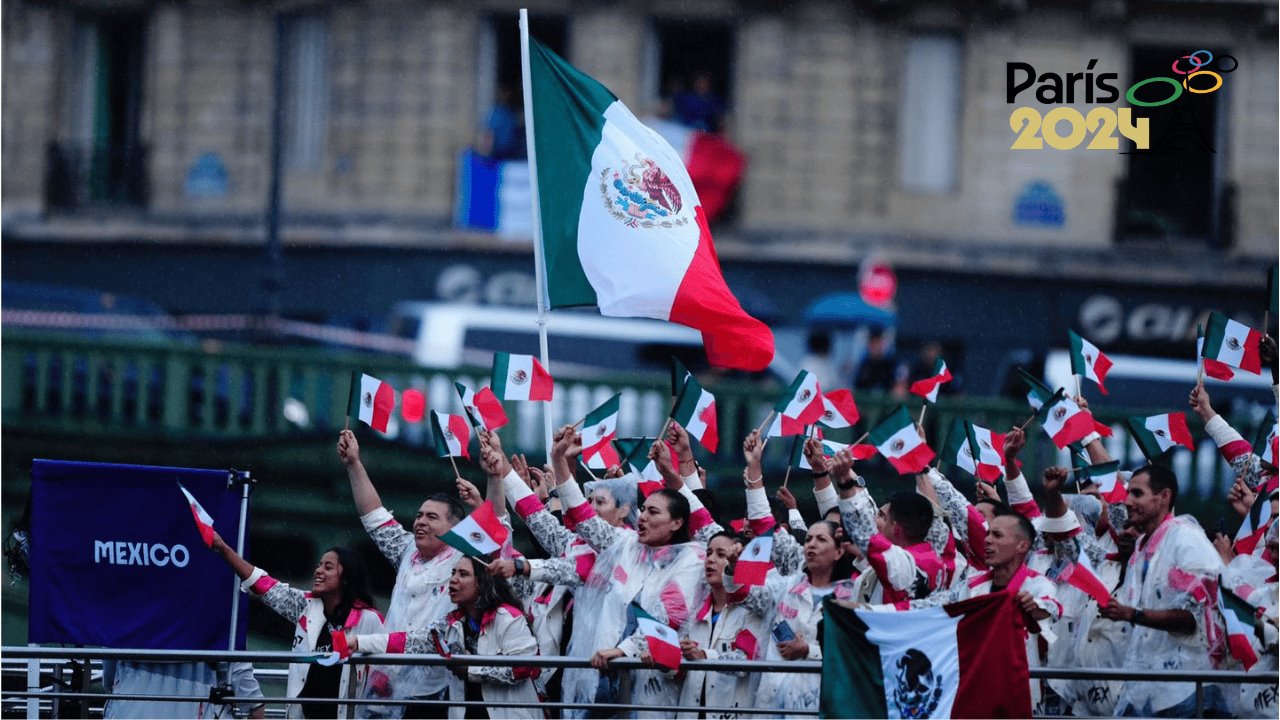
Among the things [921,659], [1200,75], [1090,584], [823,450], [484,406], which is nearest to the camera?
[921,659]

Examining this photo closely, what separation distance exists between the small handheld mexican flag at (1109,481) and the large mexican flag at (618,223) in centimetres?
165

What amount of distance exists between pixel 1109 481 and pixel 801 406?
143cm

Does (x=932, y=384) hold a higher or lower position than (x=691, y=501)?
higher

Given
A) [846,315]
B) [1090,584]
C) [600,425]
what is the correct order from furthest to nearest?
[846,315]
[600,425]
[1090,584]

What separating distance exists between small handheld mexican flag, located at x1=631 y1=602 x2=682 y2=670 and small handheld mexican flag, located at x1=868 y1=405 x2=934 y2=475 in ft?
6.07

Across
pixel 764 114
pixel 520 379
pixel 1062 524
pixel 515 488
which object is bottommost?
pixel 1062 524

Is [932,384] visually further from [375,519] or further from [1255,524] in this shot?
[375,519]

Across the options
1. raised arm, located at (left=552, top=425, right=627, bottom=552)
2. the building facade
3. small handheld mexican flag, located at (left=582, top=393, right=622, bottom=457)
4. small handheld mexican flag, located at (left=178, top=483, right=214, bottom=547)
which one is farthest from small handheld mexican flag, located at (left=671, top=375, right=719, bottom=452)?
the building facade

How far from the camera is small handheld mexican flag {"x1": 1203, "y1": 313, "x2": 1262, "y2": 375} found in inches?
381

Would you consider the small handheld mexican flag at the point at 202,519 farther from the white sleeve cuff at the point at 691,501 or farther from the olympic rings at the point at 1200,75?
the olympic rings at the point at 1200,75

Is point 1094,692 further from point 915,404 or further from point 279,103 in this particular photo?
point 279,103

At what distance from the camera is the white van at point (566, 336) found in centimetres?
2166

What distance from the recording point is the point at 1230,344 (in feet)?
31.8

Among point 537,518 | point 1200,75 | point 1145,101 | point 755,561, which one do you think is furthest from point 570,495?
point 1200,75
